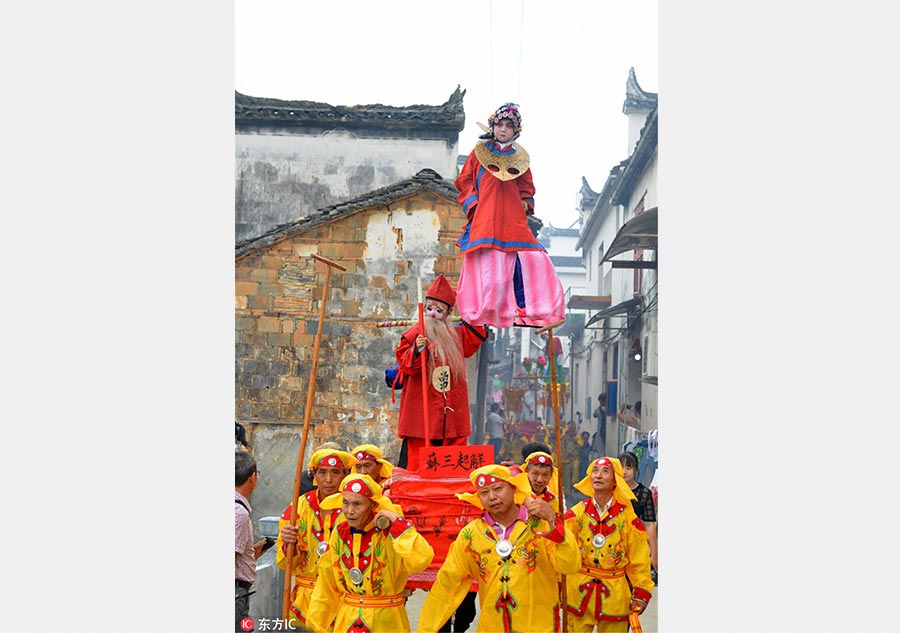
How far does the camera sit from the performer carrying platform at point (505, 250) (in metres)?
6.39

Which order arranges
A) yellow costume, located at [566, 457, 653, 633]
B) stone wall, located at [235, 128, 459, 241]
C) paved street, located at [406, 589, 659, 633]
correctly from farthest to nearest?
stone wall, located at [235, 128, 459, 241], paved street, located at [406, 589, 659, 633], yellow costume, located at [566, 457, 653, 633]

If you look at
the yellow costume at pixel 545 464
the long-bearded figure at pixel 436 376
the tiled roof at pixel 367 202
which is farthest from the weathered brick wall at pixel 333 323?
the yellow costume at pixel 545 464

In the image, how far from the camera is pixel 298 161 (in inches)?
371

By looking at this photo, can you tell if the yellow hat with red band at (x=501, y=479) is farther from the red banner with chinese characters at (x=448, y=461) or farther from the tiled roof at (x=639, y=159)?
the tiled roof at (x=639, y=159)

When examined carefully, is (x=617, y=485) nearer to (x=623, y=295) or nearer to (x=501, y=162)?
(x=501, y=162)

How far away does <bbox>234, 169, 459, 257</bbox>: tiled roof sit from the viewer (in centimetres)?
834

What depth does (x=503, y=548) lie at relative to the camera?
490 cm

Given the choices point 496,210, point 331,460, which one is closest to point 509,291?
point 496,210

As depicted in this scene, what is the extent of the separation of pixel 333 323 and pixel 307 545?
300cm

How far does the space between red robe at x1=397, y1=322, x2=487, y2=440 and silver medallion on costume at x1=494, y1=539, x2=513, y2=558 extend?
5.05 ft

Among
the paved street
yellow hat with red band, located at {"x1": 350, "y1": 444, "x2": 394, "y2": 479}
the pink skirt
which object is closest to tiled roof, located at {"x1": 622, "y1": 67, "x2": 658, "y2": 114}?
the pink skirt

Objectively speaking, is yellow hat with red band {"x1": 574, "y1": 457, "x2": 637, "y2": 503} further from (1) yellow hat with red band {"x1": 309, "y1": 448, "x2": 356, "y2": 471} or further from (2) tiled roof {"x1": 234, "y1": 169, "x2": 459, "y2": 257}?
(2) tiled roof {"x1": 234, "y1": 169, "x2": 459, "y2": 257}

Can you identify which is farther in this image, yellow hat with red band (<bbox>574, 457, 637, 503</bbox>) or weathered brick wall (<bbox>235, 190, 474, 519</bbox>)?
weathered brick wall (<bbox>235, 190, 474, 519</bbox>)

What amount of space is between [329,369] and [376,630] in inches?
150
